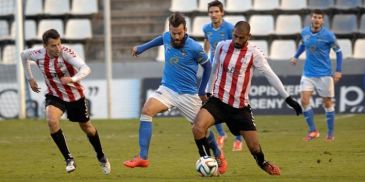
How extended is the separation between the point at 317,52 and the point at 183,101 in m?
5.85

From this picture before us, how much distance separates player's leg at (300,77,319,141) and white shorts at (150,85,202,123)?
5269 mm

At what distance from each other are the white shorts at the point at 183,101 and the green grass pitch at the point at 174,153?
0.75 metres

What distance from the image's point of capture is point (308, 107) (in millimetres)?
16453

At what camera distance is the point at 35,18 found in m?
26.4

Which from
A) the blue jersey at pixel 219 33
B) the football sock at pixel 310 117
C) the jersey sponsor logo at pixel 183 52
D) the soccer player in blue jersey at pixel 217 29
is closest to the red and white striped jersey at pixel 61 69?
the jersey sponsor logo at pixel 183 52

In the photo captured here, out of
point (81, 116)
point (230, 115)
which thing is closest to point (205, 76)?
point (230, 115)

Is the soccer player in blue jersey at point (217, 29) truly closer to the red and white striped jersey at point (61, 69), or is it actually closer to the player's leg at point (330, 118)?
the player's leg at point (330, 118)

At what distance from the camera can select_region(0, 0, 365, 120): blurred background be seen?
2289 centimetres

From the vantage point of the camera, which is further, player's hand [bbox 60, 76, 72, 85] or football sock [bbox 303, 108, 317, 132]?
football sock [bbox 303, 108, 317, 132]

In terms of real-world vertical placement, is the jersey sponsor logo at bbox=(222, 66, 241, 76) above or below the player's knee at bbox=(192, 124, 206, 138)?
above

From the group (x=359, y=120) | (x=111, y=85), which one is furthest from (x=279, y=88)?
(x=111, y=85)

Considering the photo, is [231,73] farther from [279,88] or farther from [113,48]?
[113,48]

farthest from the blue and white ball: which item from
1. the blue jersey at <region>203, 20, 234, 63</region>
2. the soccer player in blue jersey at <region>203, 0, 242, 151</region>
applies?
the blue jersey at <region>203, 20, 234, 63</region>

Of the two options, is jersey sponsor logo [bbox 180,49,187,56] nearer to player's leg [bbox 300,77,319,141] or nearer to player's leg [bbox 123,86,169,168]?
player's leg [bbox 123,86,169,168]
